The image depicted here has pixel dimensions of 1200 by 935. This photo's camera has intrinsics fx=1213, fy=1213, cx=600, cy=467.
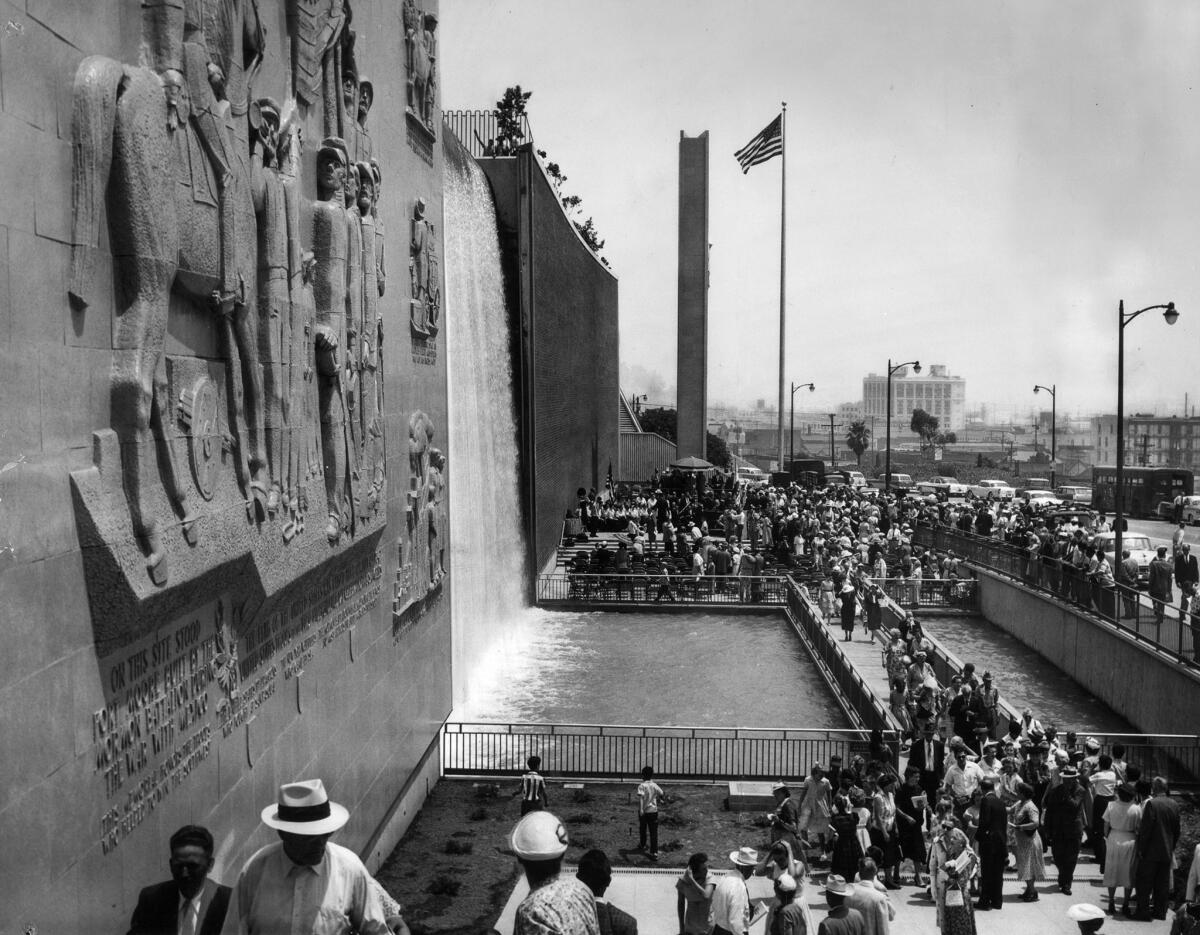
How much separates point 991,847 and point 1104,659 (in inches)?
541

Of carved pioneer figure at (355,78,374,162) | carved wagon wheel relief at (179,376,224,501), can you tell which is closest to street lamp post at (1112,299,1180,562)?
carved pioneer figure at (355,78,374,162)

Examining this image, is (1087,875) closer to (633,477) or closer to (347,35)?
(347,35)

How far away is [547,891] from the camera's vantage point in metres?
3.89

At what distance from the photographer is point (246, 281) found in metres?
7.67

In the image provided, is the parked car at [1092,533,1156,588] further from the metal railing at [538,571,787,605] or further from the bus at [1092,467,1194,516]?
the bus at [1092,467,1194,516]

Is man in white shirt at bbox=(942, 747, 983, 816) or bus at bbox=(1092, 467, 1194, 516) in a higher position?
bus at bbox=(1092, 467, 1194, 516)

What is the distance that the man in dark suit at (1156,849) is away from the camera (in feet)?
37.7

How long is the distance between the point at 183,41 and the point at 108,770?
388cm

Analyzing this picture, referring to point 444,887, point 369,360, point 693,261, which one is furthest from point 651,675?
point 693,261


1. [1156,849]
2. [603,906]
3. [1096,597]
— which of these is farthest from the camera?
[1096,597]

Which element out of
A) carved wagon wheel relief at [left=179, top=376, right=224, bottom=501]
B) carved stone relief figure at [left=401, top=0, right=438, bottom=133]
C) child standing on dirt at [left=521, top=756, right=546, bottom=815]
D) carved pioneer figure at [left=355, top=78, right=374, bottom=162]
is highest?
carved stone relief figure at [left=401, top=0, right=438, bottom=133]

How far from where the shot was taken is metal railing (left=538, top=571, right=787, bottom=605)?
30375 millimetres

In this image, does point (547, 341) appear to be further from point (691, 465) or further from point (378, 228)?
point (691, 465)

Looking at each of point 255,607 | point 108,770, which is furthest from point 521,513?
point 108,770
